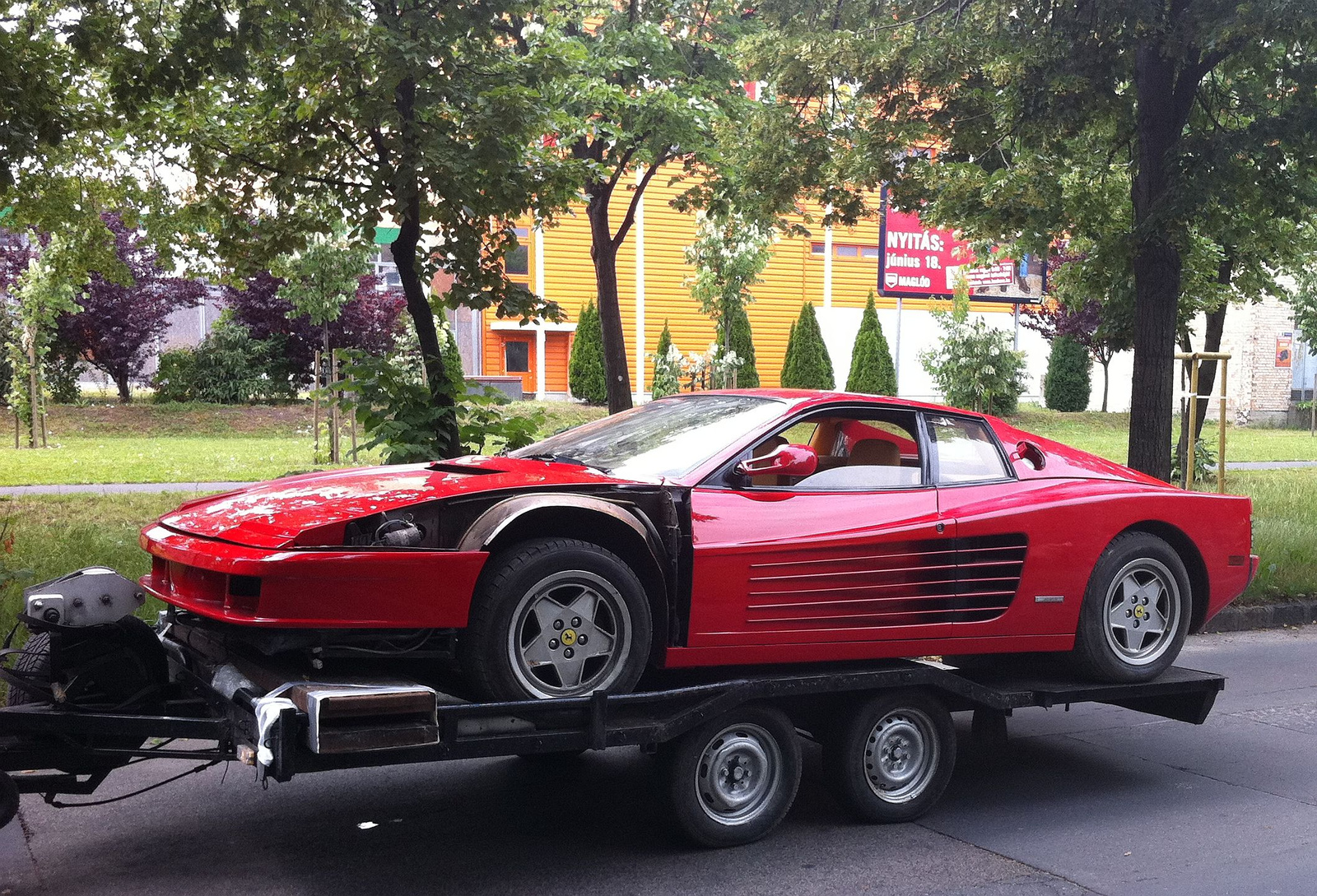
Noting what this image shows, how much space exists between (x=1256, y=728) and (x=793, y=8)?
9896 millimetres

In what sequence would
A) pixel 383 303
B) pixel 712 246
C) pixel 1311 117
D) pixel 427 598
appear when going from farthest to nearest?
pixel 383 303, pixel 712 246, pixel 1311 117, pixel 427 598

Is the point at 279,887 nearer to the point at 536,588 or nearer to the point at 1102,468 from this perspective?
the point at 536,588

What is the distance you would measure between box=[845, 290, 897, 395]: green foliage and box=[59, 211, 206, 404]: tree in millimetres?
18392

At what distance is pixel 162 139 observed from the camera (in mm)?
12180

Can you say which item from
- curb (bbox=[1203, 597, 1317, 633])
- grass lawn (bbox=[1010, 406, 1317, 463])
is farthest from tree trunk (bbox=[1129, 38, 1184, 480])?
grass lawn (bbox=[1010, 406, 1317, 463])

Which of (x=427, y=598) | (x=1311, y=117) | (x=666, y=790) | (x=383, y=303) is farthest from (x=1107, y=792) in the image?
(x=383, y=303)

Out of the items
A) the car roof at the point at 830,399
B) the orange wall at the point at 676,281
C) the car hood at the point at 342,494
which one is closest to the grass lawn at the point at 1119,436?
the orange wall at the point at 676,281

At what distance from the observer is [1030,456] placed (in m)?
5.99

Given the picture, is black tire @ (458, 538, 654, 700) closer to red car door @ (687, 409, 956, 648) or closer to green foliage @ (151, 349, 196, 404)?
red car door @ (687, 409, 956, 648)

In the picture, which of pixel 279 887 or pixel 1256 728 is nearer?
pixel 279 887

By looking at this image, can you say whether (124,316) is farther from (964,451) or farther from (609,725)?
(609,725)

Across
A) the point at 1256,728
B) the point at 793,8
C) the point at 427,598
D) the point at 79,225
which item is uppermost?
the point at 793,8

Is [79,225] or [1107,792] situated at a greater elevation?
[79,225]

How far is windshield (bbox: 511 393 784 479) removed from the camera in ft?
17.4
